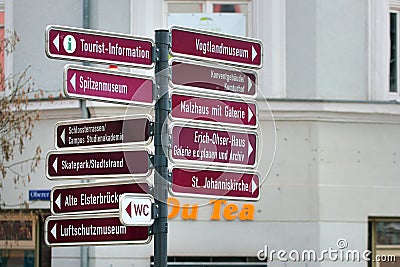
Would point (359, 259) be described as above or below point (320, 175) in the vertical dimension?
below

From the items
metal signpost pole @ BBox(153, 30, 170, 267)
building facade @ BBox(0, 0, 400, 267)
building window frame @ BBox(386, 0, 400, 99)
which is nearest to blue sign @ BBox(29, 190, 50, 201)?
building facade @ BBox(0, 0, 400, 267)

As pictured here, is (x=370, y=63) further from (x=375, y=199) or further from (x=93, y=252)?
(x=93, y=252)

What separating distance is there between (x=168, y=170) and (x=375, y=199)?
7864 millimetres

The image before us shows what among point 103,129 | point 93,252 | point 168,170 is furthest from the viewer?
point 93,252

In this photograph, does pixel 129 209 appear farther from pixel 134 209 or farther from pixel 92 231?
pixel 92 231

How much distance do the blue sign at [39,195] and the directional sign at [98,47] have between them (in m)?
7.55

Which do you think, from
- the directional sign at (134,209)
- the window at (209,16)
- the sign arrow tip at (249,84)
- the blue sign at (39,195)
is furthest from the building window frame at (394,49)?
the directional sign at (134,209)

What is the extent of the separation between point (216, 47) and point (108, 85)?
90cm

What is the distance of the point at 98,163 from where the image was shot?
287 inches

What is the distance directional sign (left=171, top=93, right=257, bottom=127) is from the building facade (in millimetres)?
6133

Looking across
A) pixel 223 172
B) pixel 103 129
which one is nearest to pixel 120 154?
pixel 103 129

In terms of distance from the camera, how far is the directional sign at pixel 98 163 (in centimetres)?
699

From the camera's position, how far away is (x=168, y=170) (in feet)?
22.6

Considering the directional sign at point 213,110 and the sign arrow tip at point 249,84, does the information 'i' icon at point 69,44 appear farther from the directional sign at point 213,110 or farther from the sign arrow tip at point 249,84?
the sign arrow tip at point 249,84
